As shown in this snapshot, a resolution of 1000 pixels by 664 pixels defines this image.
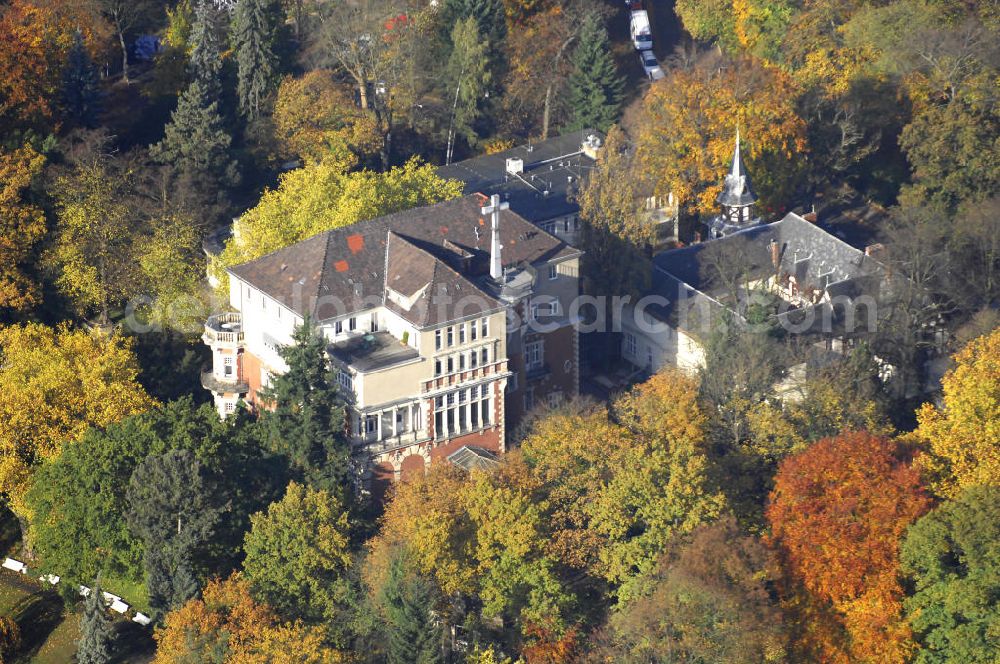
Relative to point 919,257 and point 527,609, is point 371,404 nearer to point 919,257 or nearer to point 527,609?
point 527,609

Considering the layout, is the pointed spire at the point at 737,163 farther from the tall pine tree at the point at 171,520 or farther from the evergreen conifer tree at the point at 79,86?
the tall pine tree at the point at 171,520

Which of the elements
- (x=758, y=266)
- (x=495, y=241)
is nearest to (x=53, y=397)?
(x=495, y=241)

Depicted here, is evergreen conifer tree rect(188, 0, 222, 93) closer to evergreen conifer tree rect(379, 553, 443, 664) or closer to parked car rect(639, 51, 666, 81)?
parked car rect(639, 51, 666, 81)

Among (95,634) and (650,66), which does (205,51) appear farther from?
(95,634)

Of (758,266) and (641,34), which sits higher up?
(641,34)

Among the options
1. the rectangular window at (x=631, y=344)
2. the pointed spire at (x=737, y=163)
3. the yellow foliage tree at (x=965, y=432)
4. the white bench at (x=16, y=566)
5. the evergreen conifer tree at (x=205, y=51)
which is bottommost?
the white bench at (x=16, y=566)

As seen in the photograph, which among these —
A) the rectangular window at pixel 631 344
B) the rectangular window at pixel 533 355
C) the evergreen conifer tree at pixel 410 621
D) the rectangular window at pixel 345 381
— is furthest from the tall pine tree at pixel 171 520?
the rectangular window at pixel 631 344

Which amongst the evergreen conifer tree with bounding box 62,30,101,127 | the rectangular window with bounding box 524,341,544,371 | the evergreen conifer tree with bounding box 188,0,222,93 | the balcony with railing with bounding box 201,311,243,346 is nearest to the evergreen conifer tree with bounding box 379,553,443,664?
the rectangular window with bounding box 524,341,544,371
